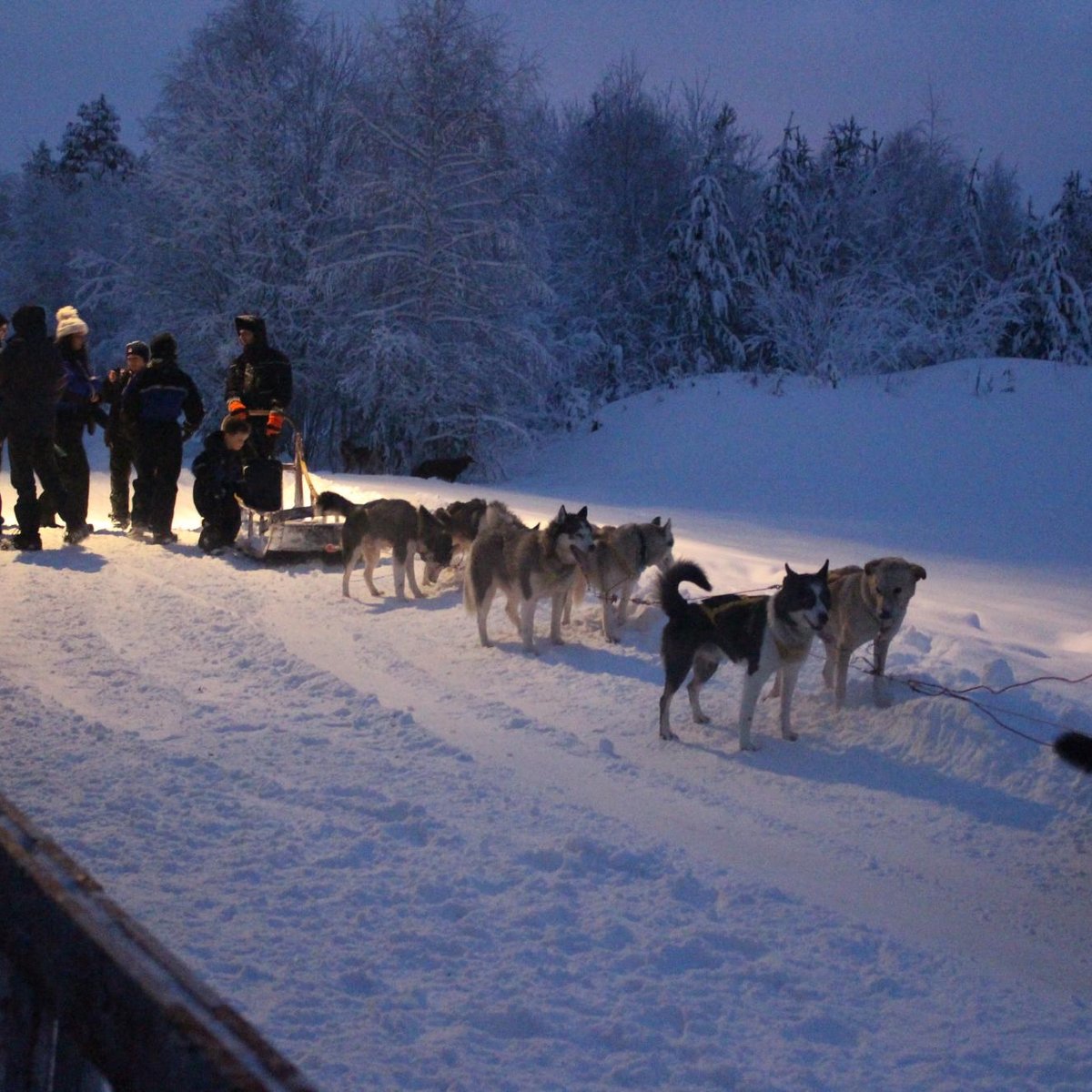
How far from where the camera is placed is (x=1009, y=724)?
5504mm

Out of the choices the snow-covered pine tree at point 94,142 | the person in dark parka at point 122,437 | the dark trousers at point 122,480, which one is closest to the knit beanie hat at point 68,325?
the person in dark parka at point 122,437

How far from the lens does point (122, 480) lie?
40.3ft

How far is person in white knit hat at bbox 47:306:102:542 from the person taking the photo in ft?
36.6

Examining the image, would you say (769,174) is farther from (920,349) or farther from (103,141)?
(103,141)

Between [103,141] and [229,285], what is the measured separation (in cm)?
3023

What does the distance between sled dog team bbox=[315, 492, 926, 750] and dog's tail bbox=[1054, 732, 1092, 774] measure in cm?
164

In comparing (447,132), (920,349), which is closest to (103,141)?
(447,132)

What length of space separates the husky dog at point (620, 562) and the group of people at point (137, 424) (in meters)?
4.39

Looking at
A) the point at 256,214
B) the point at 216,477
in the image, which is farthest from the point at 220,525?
the point at 256,214

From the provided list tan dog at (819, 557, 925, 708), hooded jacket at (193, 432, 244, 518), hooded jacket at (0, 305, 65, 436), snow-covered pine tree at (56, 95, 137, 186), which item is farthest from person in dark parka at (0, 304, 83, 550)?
snow-covered pine tree at (56, 95, 137, 186)

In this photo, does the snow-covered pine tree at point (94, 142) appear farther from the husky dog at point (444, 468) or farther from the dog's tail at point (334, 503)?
the dog's tail at point (334, 503)

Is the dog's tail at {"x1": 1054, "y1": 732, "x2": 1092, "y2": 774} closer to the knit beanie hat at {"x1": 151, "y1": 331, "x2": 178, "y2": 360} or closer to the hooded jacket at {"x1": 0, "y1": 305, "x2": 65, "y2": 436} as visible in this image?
the hooded jacket at {"x1": 0, "y1": 305, "x2": 65, "y2": 436}

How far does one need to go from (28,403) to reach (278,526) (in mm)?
2598

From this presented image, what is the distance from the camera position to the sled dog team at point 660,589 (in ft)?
18.9
